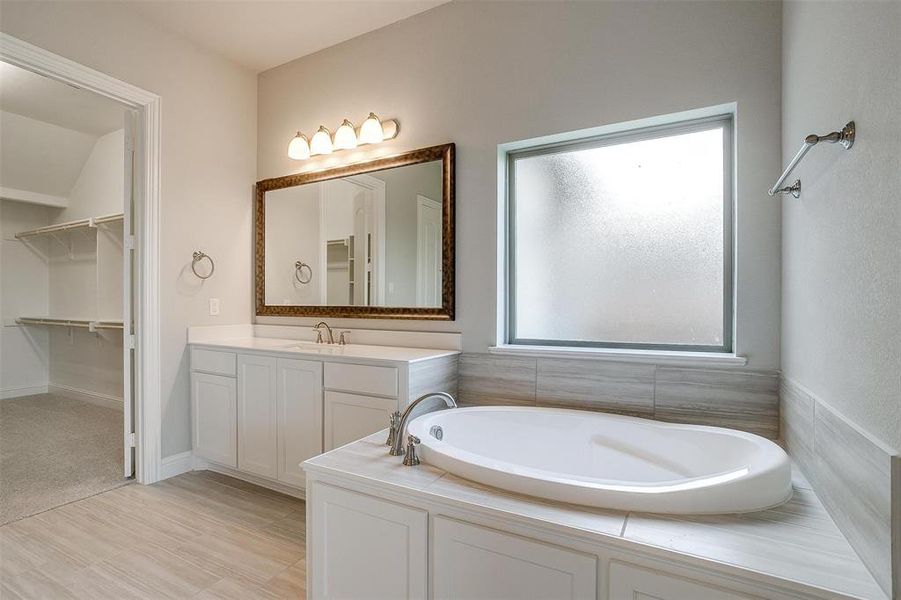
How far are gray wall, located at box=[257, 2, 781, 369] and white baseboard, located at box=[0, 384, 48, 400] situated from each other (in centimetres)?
402

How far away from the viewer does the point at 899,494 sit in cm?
81

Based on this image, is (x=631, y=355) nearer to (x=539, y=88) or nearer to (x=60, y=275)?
(x=539, y=88)

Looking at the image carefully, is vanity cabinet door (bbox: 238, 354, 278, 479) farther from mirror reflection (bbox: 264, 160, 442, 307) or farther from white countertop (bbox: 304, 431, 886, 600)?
white countertop (bbox: 304, 431, 886, 600)

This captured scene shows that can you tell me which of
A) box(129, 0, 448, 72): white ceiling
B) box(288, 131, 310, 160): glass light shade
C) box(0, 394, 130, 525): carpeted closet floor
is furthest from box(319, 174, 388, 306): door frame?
box(0, 394, 130, 525): carpeted closet floor

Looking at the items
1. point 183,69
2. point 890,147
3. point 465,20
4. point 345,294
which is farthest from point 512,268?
point 183,69

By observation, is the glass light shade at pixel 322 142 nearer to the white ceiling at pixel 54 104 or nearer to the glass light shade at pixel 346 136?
the glass light shade at pixel 346 136

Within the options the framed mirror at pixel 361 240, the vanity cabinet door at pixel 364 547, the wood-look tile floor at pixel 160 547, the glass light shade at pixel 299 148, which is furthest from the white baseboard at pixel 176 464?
the glass light shade at pixel 299 148

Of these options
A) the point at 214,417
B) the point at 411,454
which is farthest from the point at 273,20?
the point at 411,454

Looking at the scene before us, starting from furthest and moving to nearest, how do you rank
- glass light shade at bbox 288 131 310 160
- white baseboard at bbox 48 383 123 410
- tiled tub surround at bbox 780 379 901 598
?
white baseboard at bbox 48 383 123 410 < glass light shade at bbox 288 131 310 160 < tiled tub surround at bbox 780 379 901 598

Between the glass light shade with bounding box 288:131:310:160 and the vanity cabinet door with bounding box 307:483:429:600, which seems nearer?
the vanity cabinet door with bounding box 307:483:429:600

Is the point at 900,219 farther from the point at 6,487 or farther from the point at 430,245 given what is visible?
the point at 6,487

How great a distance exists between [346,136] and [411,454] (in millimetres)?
2120

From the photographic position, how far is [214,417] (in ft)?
9.26

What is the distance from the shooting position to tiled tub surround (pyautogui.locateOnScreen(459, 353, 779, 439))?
73.0 inches
